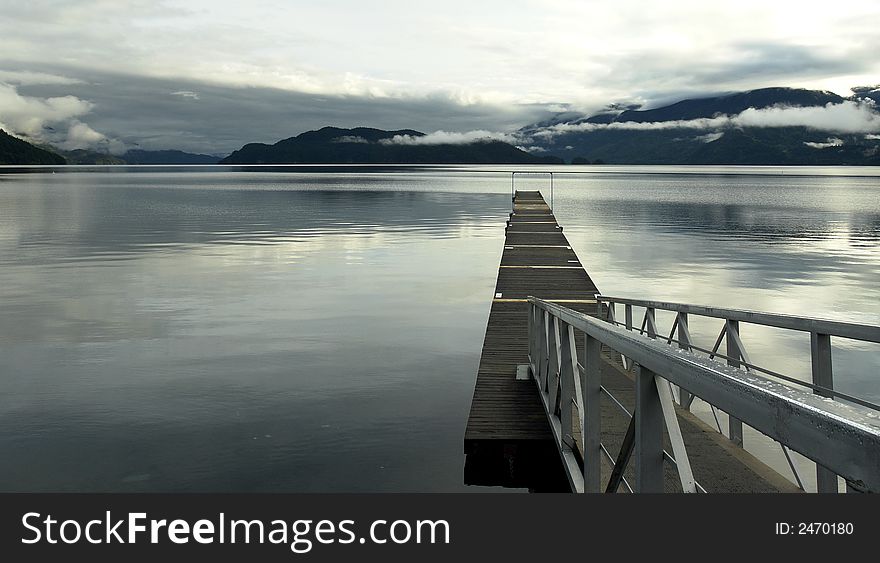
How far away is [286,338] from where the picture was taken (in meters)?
→ 18.2

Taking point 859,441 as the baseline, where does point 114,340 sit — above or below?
below

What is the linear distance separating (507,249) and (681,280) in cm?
698

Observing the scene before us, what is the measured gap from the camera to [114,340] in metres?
17.7

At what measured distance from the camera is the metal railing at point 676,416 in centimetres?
163

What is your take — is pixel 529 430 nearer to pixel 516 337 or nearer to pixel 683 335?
pixel 683 335

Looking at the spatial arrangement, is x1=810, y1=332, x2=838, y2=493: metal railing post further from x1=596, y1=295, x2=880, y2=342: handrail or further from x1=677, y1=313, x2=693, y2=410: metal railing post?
x1=677, y1=313, x2=693, y2=410: metal railing post

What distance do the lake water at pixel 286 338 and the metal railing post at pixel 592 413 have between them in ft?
15.2

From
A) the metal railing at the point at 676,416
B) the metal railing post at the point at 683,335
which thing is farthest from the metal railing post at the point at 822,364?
the metal railing post at the point at 683,335

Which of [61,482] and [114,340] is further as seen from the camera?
[114,340]

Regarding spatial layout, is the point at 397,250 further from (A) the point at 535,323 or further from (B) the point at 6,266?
(A) the point at 535,323

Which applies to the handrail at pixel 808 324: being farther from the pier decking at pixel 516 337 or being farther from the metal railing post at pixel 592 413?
the pier decking at pixel 516 337

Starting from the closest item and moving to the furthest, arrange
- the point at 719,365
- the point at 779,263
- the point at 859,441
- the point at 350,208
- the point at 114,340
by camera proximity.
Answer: the point at 859,441 → the point at 719,365 → the point at 114,340 → the point at 779,263 → the point at 350,208

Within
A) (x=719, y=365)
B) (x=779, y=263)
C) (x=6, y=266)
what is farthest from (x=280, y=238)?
(x=719, y=365)

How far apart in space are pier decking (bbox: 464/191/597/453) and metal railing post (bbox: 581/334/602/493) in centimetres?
390
